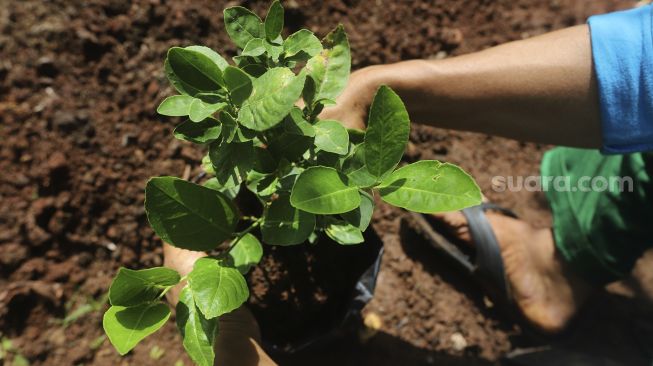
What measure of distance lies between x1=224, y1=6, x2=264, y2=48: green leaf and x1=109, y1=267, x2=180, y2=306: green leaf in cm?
33

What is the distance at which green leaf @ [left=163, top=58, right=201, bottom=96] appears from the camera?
60cm

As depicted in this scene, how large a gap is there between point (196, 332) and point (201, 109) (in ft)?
0.95

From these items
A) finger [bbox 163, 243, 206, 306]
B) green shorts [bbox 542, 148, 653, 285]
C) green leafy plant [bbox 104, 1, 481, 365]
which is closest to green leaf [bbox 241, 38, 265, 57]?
green leafy plant [bbox 104, 1, 481, 365]

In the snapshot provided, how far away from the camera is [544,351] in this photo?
5.55ft

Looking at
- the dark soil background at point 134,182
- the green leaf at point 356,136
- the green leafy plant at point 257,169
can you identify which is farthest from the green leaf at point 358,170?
the dark soil background at point 134,182

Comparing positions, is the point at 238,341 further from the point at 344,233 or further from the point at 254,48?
the point at 254,48

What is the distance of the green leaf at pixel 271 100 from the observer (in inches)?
21.0

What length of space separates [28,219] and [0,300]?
226mm

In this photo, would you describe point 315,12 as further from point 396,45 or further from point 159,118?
point 159,118

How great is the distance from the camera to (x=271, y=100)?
0.55 m

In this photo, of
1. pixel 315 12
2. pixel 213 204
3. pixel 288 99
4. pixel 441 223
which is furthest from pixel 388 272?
pixel 288 99

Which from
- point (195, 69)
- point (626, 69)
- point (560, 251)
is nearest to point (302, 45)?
point (195, 69)

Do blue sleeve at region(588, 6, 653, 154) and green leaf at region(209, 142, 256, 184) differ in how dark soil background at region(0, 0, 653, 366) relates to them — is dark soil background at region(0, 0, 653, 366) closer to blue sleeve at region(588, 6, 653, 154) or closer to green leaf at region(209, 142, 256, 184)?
blue sleeve at region(588, 6, 653, 154)

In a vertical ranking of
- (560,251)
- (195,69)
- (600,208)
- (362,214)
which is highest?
(195,69)
